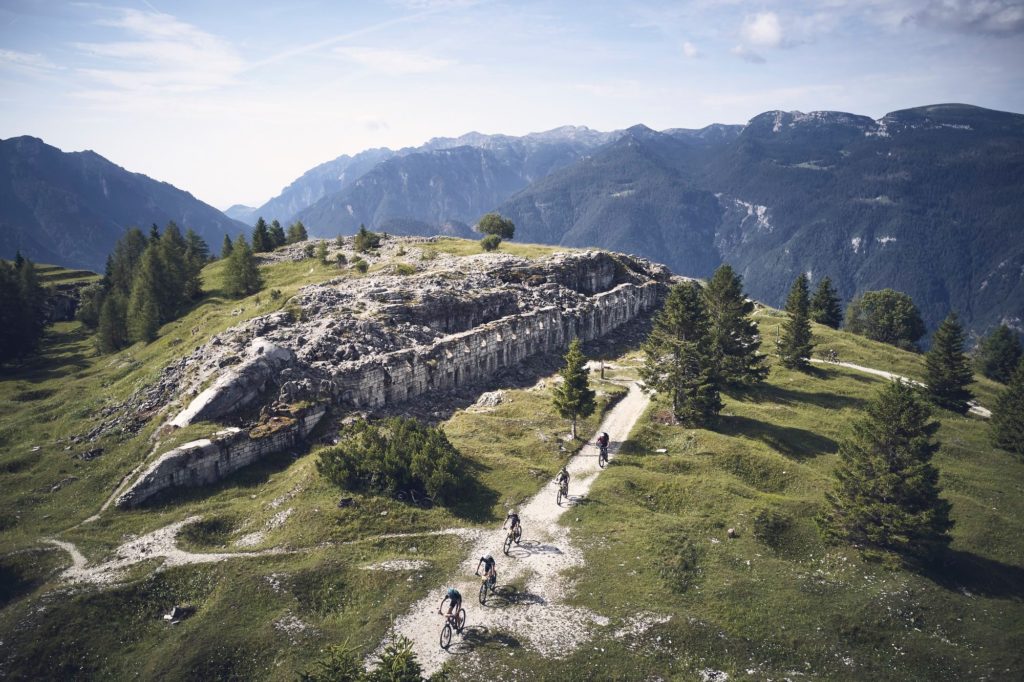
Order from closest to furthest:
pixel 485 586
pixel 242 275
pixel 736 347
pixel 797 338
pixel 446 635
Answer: pixel 446 635 < pixel 485 586 < pixel 736 347 < pixel 797 338 < pixel 242 275

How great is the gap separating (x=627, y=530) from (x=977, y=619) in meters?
20.1

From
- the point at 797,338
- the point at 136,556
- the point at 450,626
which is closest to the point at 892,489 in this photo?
the point at 450,626

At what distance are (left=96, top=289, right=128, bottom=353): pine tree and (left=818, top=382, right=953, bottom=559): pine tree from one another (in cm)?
10552

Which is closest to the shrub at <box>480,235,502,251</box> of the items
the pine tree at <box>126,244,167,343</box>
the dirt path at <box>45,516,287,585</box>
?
the pine tree at <box>126,244,167,343</box>

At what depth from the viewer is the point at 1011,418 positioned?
56.8m

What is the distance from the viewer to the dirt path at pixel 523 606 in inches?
1085

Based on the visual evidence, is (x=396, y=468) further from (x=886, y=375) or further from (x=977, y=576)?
(x=886, y=375)

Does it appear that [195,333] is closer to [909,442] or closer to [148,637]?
[148,637]

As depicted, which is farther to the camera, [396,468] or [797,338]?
[797,338]

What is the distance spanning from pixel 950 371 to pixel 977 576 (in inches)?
1733

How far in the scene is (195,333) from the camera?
78.2 m

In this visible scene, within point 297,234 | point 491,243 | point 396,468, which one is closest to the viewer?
point 396,468

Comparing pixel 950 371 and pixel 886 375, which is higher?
pixel 950 371

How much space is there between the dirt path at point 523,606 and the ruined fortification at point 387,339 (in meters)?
25.2
